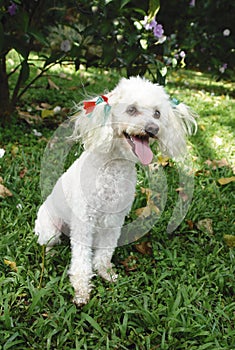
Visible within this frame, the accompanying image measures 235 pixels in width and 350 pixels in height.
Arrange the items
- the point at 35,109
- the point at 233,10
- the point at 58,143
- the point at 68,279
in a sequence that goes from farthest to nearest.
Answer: the point at 233,10 < the point at 35,109 < the point at 58,143 < the point at 68,279

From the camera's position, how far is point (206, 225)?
273cm

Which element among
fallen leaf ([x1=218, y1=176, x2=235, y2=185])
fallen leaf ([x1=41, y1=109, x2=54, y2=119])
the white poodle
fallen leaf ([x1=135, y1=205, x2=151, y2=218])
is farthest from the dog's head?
fallen leaf ([x1=41, y1=109, x2=54, y2=119])

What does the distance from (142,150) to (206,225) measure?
1.11m

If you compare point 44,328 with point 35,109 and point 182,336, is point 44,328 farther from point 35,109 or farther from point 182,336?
point 35,109

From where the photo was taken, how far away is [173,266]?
7.66 feet

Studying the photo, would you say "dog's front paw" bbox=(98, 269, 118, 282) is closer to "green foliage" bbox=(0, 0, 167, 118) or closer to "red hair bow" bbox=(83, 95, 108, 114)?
"red hair bow" bbox=(83, 95, 108, 114)

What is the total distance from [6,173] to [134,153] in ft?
4.76

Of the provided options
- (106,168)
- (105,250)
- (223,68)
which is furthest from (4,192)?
(223,68)

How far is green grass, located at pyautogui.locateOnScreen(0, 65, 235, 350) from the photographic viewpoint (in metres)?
1.77

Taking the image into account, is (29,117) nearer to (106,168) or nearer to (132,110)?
(106,168)

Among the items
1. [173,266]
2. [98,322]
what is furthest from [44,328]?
[173,266]

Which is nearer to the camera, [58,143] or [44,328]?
[44,328]

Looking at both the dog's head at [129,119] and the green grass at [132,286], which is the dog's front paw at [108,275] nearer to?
the green grass at [132,286]

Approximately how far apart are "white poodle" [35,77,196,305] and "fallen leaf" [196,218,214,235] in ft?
2.11
